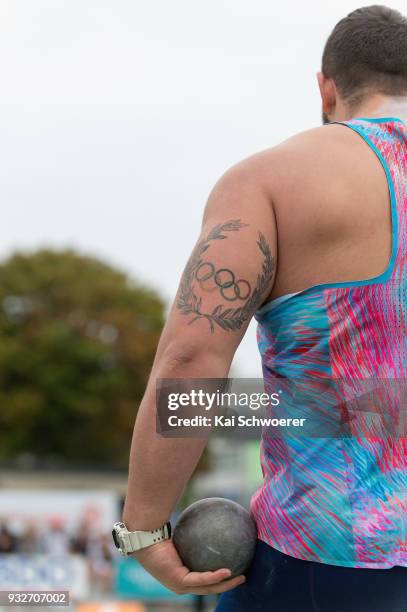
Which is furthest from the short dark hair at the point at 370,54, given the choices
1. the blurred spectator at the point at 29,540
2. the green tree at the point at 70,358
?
the green tree at the point at 70,358

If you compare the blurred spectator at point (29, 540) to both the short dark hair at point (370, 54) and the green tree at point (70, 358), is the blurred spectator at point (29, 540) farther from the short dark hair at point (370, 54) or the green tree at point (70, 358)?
the green tree at point (70, 358)

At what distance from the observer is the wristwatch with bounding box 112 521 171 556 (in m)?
2.24

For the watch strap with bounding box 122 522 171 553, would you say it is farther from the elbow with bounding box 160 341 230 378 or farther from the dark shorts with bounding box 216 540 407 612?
the elbow with bounding box 160 341 230 378

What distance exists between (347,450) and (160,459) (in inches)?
17.4

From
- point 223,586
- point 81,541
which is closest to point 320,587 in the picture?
point 223,586

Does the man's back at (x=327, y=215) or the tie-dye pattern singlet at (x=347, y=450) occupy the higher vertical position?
the man's back at (x=327, y=215)

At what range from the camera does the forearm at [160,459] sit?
216 centimetres

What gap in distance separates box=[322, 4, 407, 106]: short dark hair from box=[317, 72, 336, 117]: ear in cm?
4

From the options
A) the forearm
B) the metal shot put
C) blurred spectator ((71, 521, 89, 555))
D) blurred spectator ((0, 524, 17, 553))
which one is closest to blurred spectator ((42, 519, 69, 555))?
blurred spectator ((71, 521, 89, 555))

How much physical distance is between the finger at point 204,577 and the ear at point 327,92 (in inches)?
51.1

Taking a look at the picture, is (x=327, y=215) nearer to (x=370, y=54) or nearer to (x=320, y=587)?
(x=370, y=54)

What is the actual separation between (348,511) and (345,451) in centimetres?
14

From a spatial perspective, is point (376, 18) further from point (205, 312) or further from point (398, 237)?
point (205, 312)

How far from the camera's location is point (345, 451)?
2137 millimetres
